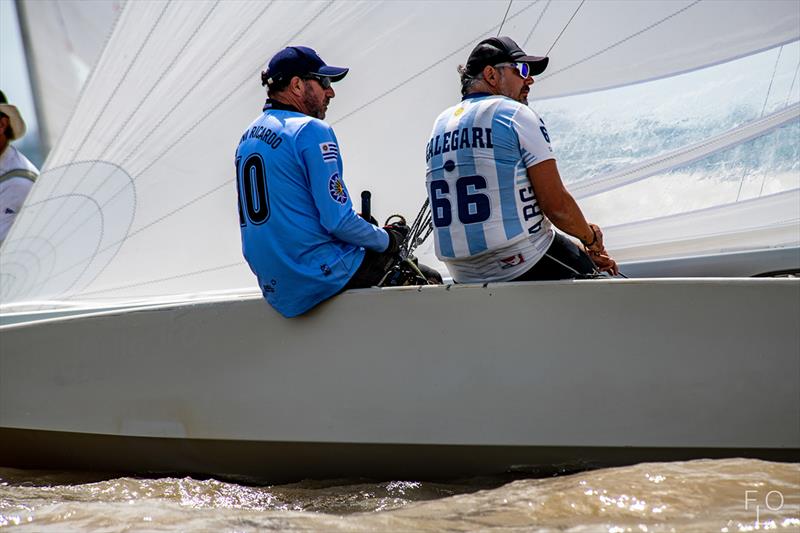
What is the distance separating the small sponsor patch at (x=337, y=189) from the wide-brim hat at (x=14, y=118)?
2162 millimetres

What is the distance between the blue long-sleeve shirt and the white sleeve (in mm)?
402

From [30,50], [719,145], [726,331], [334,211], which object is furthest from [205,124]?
[30,50]

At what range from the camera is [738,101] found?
2.99 metres

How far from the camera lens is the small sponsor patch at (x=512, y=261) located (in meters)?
2.26

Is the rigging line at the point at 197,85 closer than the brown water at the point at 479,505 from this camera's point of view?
No

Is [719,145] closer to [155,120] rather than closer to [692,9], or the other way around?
[692,9]

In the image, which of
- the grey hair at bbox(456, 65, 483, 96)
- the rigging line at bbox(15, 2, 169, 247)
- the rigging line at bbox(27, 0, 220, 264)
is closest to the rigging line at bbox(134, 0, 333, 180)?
the rigging line at bbox(27, 0, 220, 264)

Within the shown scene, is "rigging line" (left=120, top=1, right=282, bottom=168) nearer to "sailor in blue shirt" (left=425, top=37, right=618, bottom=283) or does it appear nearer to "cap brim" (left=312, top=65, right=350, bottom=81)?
"cap brim" (left=312, top=65, right=350, bottom=81)

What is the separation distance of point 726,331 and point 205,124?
1.94 m

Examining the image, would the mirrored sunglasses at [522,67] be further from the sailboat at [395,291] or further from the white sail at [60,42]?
the white sail at [60,42]

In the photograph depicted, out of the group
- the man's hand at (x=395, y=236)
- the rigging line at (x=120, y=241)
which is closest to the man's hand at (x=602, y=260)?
the man's hand at (x=395, y=236)

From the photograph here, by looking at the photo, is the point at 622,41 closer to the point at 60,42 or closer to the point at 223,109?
the point at 223,109

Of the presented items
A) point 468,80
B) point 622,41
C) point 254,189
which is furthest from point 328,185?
point 622,41

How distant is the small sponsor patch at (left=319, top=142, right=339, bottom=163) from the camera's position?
→ 2.29 metres
